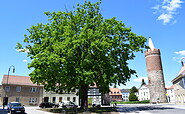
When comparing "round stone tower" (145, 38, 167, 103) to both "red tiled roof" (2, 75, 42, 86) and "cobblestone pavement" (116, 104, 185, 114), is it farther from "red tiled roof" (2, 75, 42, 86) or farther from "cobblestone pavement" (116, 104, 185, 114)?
"red tiled roof" (2, 75, 42, 86)

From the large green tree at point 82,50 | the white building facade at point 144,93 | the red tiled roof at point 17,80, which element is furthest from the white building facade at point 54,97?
the white building facade at point 144,93

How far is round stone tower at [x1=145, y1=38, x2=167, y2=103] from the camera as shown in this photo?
54.9 metres

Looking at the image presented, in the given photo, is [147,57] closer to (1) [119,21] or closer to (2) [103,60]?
(1) [119,21]

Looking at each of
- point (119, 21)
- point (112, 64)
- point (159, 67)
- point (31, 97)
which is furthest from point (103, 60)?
point (159, 67)

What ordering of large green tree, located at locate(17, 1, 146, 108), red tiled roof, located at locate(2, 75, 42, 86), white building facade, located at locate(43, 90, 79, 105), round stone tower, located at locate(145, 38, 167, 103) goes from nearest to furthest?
large green tree, located at locate(17, 1, 146, 108)
red tiled roof, located at locate(2, 75, 42, 86)
white building facade, located at locate(43, 90, 79, 105)
round stone tower, located at locate(145, 38, 167, 103)

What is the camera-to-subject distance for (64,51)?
19734 millimetres

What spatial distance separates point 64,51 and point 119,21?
10750 mm

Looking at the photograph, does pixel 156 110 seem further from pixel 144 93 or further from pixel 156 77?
pixel 144 93

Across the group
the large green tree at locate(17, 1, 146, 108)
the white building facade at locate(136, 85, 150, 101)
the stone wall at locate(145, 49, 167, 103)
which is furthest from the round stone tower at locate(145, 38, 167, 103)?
the white building facade at locate(136, 85, 150, 101)

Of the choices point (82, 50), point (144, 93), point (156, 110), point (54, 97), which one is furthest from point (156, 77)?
point (144, 93)

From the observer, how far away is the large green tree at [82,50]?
798 inches

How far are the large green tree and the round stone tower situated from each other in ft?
108

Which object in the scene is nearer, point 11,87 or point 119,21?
point 119,21

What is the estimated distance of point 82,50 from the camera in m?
23.0
